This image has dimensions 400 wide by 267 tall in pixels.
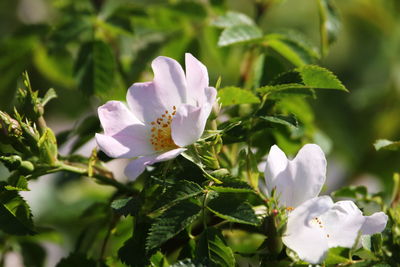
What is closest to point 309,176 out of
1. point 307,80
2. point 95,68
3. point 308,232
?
point 308,232

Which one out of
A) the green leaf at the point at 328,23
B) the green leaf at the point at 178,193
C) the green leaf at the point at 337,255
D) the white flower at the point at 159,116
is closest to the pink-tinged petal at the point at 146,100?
the white flower at the point at 159,116

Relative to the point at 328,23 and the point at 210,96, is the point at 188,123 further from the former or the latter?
the point at 328,23

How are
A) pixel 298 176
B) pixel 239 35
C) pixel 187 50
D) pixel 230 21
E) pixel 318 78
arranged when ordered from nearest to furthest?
1. pixel 298 176
2. pixel 318 78
3. pixel 239 35
4. pixel 230 21
5. pixel 187 50

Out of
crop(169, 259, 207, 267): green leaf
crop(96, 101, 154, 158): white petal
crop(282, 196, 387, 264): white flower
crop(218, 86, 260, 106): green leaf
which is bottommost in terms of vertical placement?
crop(169, 259, 207, 267): green leaf

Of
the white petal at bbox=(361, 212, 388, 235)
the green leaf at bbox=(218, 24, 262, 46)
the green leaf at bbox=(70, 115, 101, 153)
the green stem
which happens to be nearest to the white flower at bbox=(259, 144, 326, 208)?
the white petal at bbox=(361, 212, 388, 235)

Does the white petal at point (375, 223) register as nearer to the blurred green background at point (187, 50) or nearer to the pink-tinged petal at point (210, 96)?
the pink-tinged petal at point (210, 96)

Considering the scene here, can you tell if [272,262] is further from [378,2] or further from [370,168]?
[378,2]

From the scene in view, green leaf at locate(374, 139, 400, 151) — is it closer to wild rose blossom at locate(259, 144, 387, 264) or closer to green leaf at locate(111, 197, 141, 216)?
→ wild rose blossom at locate(259, 144, 387, 264)
